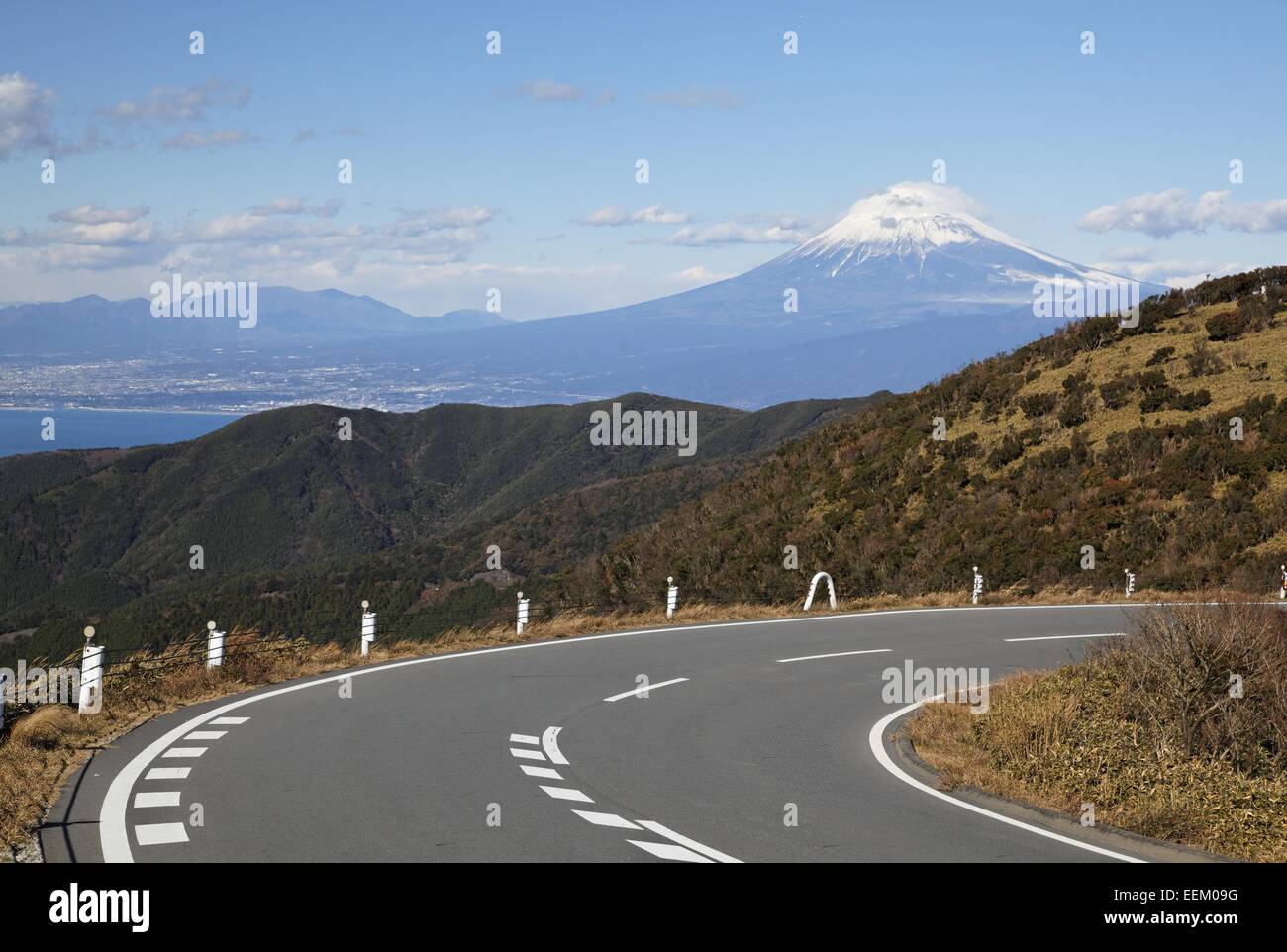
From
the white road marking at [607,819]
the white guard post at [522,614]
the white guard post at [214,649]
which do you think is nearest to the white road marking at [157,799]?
the white road marking at [607,819]

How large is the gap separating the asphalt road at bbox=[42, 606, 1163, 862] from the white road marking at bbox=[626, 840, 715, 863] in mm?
18

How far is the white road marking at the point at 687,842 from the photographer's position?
24.6ft

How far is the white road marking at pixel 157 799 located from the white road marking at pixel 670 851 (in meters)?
3.29

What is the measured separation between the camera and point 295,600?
90.1 metres

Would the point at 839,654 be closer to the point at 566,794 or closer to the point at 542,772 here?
the point at 542,772

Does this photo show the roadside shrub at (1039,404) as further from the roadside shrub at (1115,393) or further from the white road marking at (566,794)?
the white road marking at (566,794)

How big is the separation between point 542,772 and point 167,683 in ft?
20.0

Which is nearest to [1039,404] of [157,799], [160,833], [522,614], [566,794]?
[522,614]

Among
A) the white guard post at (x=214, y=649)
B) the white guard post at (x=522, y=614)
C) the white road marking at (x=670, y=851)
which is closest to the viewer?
the white road marking at (x=670, y=851)

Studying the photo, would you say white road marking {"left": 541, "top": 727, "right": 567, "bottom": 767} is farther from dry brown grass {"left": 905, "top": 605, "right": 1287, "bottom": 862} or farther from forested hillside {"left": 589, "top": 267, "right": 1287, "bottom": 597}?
forested hillside {"left": 589, "top": 267, "right": 1287, "bottom": 597}

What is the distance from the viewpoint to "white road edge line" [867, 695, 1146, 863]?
820 cm

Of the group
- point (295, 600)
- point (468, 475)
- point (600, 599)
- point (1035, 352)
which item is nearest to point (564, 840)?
point (600, 599)


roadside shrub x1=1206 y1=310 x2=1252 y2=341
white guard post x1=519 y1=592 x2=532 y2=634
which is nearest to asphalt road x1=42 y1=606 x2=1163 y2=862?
white guard post x1=519 y1=592 x2=532 y2=634
